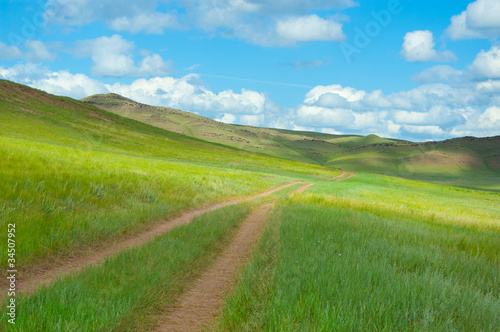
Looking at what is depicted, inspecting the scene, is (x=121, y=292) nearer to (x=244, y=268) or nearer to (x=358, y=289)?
(x=244, y=268)

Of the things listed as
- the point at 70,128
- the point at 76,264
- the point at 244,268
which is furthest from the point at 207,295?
the point at 70,128

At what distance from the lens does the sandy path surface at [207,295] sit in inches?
174

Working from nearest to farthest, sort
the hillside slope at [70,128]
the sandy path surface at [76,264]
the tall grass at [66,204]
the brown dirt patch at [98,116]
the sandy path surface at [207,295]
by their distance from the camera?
the sandy path surface at [207,295] → the sandy path surface at [76,264] → the tall grass at [66,204] → the hillside slope at [70,128] → the brown dirt patch at [98,116]

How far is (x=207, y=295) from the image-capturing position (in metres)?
5.34

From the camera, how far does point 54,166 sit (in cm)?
1218

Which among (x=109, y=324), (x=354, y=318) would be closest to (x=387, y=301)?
(x=354, y=318)

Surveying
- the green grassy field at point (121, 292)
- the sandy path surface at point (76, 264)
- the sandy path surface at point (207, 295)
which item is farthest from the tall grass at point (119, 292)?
the sandy path surface at point (76, 264)

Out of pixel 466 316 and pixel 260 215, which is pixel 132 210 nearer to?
pixel 260 215

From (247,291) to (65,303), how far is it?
8.55 feet

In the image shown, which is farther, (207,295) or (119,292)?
(207,295)

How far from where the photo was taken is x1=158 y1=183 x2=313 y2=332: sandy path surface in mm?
4426

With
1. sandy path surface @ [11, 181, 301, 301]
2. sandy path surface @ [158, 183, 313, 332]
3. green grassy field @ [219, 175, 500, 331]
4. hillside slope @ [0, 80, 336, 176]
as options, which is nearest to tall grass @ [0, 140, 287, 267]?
sandy path surface @ [11, 181, 301, 301]

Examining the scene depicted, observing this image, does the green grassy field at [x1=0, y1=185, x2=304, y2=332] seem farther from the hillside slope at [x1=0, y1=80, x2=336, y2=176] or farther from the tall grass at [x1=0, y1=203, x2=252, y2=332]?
the hillside slope at [x1=0, y1=80, x2=336, y2=176]

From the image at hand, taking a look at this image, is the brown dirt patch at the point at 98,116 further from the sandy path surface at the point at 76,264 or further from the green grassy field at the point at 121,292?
the green grassy field at the point at 121,292
